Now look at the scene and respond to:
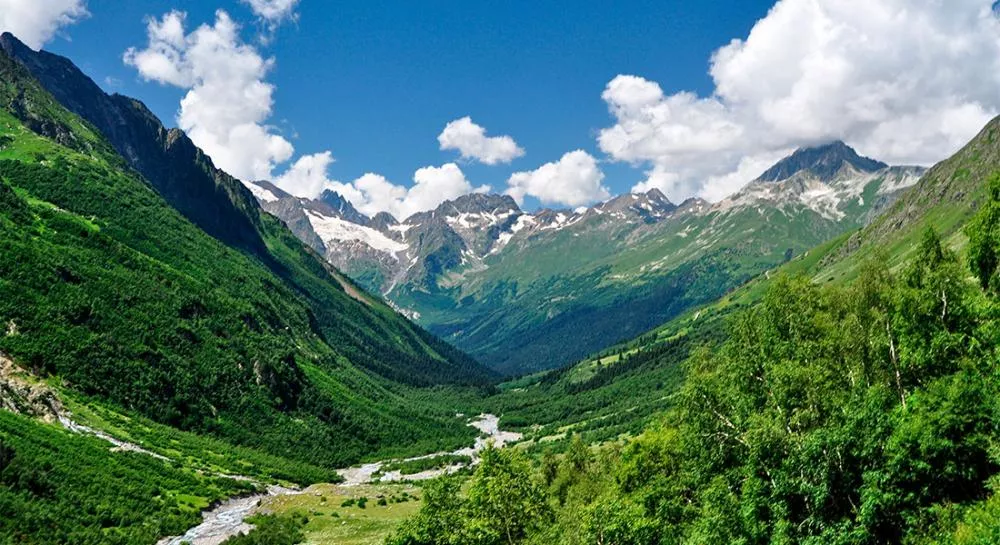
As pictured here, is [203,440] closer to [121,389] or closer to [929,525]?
[121,389]

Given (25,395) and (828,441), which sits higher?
(828,441)

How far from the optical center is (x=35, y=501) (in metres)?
67.0

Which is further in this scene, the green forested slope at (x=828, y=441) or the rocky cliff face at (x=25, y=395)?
the rocky cliff face at (x=25, y=395)

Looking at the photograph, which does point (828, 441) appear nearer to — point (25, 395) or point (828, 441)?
point (828, 441)

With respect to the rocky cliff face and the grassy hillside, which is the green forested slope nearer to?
the grassy hillside

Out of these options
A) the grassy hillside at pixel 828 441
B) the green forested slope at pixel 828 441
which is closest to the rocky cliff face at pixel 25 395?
the green forested slope at pixel 828 441

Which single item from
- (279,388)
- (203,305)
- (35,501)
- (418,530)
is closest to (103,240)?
(203,305)

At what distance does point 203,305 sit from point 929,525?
195 m

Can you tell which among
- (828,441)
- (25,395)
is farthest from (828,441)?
(25,395)

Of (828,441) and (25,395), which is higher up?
(828,441)

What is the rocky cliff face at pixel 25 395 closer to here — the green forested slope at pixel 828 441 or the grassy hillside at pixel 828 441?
the green forested slope at pixel 828 441

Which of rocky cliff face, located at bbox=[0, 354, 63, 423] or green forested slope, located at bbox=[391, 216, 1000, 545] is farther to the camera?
rocky cliff face, located at bbox=[0, 354, 63, 423]

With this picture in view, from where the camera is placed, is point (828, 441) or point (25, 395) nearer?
point (828, 441)

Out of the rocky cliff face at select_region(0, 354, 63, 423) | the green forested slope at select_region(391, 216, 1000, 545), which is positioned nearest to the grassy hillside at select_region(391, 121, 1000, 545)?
the green forested slope at select_region(391, 216, 1000, 545)
